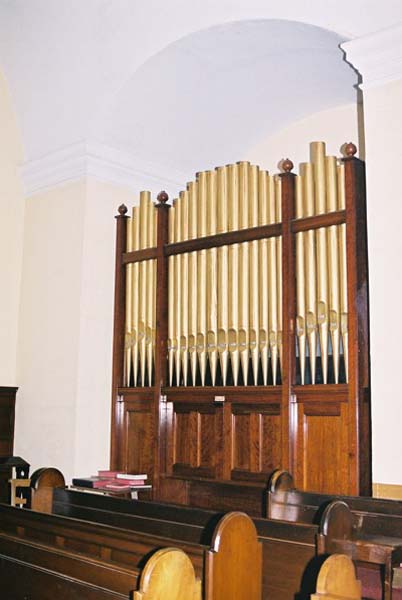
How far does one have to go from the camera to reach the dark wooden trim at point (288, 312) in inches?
214

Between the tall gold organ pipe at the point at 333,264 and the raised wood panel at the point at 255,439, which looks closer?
the tall gold organ pipe at the point at 333,264

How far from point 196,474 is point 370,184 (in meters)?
2.72

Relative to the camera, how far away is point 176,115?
23.6 ft

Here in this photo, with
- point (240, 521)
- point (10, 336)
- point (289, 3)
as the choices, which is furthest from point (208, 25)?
point (240, 521)

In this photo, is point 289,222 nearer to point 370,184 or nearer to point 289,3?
point 370,184

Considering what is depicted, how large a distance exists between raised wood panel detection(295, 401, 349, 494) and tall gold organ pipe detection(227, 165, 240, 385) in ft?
2.44

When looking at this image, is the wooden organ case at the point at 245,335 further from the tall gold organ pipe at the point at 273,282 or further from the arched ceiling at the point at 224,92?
the arched ceiling at the point at 224,92

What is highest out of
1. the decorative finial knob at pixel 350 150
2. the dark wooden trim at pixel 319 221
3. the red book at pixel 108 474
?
the decorative finial knob at pixel 350 150

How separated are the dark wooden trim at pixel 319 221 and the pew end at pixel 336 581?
3106 millimetres

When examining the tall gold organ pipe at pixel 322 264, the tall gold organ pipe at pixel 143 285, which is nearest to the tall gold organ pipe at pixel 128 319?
the tall gold organ pipe at pixel 143 285

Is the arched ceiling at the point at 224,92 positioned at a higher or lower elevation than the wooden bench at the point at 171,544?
higher

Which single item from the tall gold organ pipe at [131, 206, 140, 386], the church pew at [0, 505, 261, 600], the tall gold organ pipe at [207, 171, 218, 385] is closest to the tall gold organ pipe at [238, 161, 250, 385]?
the tall gold organ pipe at [207, 171, 218, 385]

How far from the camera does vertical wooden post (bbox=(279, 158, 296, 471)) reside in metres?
5.43

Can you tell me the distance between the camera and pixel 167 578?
2.55m
